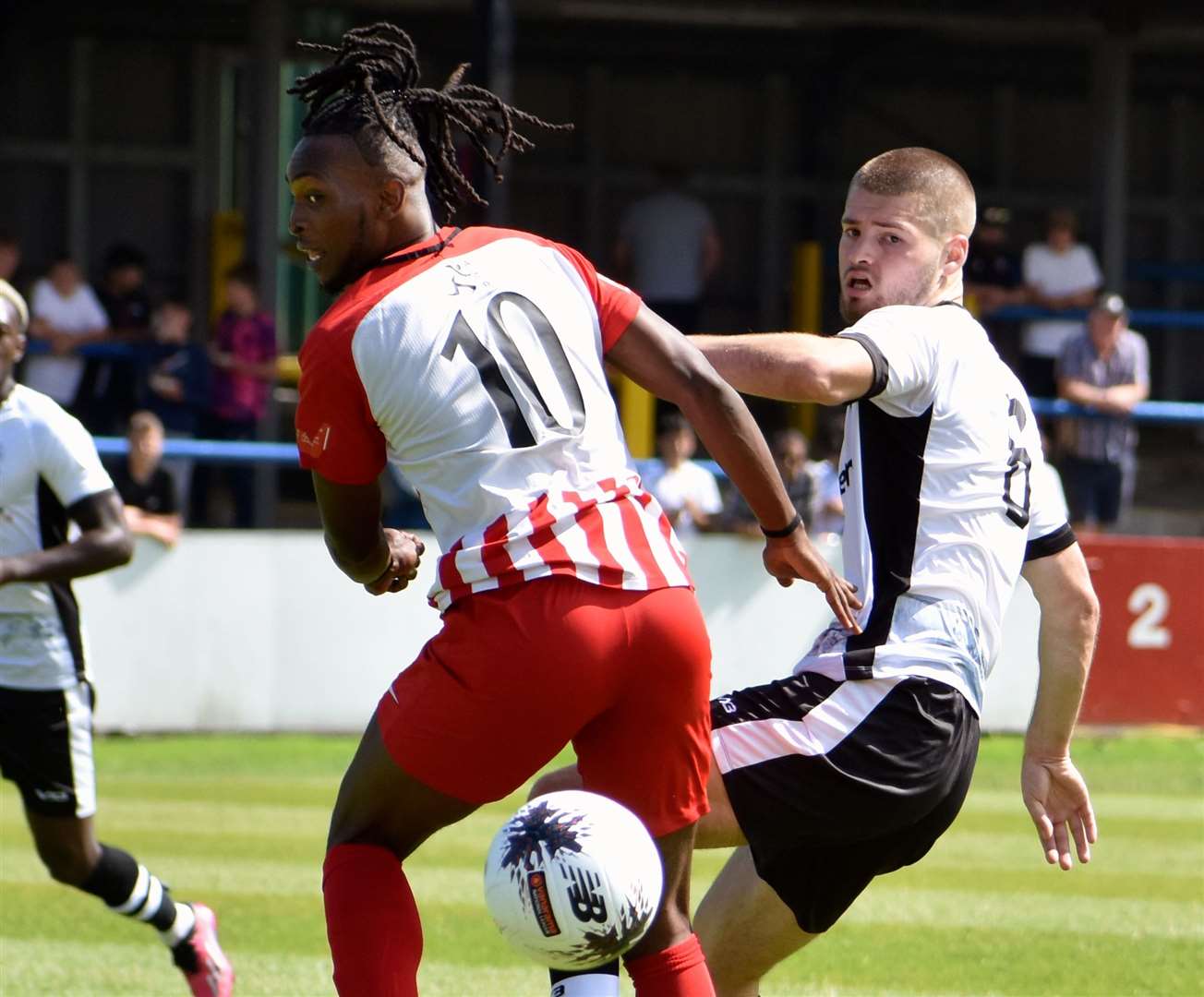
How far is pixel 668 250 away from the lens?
1839 cm

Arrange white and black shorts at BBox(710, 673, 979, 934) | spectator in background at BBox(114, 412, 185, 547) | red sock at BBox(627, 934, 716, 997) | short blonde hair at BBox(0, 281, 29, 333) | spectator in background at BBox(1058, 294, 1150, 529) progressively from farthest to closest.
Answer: spectator in background at BBox(1058, 294, 1150, 529) → spectator in background at BBox(114, 412, 185, 547) → short blonde hair at BBox(0, 281, 29, 333) → white and black shorts at BBox(710, 673, 979, 934) → red sock at BBox(627, 934, 716, 997)

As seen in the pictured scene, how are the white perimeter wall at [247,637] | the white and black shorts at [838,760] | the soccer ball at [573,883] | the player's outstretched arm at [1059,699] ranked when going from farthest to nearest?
the white perimeter wall at [247,637], the player's outstretched arm at [1059,699], the white and black shorts at [838,760], the soccer ball at [573,883]

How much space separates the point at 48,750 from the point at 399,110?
3.12m

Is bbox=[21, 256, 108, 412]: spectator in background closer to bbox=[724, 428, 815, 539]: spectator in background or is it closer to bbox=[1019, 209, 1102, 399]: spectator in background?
bbox=[724, 428, 815, 539]: spectator in background

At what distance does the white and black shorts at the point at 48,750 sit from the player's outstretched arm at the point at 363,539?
2342mm

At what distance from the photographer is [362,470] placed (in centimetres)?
406

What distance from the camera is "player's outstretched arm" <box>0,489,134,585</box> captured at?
6430 millimetres

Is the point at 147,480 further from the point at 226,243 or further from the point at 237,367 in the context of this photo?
the point at 226,243

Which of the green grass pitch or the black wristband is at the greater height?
the black wristband

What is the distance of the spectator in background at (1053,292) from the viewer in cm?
1758

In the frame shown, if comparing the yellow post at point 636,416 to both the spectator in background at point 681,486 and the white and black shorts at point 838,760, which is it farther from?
the white and black shorts at point 838,760

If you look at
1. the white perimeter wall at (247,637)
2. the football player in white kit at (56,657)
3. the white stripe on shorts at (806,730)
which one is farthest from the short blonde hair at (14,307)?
the white perimeter wall at (247,637)

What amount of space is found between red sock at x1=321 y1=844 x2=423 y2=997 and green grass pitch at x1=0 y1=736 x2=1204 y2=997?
2.70 m

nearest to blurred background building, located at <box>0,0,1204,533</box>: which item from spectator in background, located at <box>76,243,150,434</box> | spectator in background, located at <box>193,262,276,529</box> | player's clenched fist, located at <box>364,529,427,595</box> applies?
spectator in background, located at <box>76,243,150,434</box>
